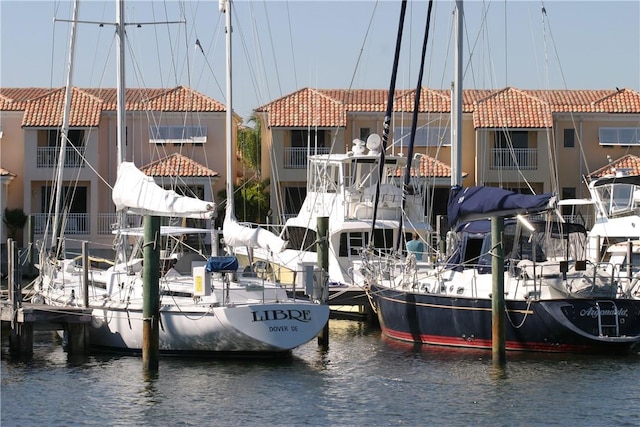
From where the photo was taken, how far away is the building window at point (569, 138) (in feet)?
181

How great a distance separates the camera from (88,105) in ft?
181

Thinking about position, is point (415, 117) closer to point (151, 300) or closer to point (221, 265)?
point (221, 265)

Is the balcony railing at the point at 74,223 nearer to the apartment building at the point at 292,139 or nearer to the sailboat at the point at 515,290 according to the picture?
the apartment building at the point at 292,139

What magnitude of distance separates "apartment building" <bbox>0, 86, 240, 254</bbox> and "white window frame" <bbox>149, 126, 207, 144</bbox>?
41 millimetres

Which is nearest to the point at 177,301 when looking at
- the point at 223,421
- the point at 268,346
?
the point at 268,346

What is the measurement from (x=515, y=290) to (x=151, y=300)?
7933mm

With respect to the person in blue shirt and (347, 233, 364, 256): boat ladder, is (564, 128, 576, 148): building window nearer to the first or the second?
(347, 233, 364, 256): boat ladder

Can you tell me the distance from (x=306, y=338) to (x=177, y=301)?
9.35ft

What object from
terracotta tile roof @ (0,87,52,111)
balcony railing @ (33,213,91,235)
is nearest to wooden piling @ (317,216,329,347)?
balcony railing @ (33,213,91,235)

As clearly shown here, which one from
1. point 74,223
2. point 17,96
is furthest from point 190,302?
point 17,96

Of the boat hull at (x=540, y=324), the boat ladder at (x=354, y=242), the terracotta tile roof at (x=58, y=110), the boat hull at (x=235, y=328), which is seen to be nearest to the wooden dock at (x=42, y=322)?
the boat hull at (x=235, y=328)

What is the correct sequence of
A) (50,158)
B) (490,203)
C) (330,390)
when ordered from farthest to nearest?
1. (50,158)
2. (490,203)
3. (330,390)

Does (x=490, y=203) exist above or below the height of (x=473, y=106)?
below

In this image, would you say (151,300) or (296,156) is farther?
(296,156)
